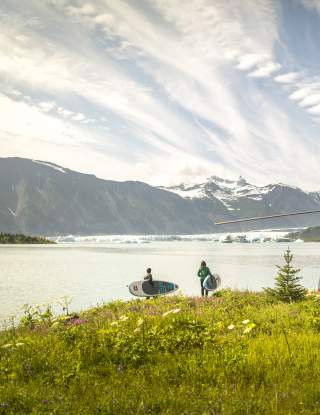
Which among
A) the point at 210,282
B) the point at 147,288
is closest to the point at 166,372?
the point at 210,282

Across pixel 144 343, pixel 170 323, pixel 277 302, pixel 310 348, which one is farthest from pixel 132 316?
pixel 277 302

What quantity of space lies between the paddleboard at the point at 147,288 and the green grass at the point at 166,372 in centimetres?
1613

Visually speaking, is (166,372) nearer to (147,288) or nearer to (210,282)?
(210,282)

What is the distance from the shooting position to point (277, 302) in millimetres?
21281

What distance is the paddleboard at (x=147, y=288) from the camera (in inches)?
1144

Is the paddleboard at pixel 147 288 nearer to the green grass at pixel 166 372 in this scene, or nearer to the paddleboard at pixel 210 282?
the paddleboard at pixel 210 282

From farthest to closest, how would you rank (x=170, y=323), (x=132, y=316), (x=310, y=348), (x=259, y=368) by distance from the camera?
(x=132, y=316) → (x=170, y=323) → (x=310, y=348) → (x=259, y=368)

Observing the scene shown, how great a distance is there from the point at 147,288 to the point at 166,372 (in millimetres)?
21094

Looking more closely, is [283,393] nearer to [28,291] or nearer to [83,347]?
[83,347]

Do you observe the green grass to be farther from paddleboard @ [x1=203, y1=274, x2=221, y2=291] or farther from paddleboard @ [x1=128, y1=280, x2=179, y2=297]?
paddleboard @ [x1=128, y1=280, x2=179, y2=297]

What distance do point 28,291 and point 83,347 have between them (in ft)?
110

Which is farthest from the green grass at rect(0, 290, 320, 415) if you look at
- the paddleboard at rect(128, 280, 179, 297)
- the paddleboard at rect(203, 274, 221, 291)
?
the paddleboard at rect(128, 280, 179, 297)

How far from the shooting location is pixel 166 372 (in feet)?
28.8

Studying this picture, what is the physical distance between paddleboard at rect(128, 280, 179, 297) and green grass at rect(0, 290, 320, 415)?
52.9 feet
